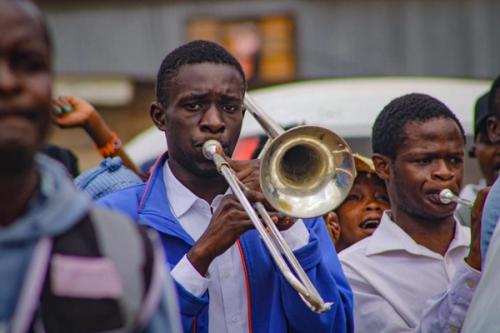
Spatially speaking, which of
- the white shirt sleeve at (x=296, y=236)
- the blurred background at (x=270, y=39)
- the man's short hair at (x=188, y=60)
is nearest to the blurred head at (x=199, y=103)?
the man's short hair at (x=188, y=60)

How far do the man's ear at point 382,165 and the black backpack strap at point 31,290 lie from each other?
2.55 metres

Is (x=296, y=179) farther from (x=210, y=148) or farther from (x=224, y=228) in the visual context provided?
(x=224, y=228)

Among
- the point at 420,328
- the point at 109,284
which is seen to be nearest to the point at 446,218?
the point at 420,328

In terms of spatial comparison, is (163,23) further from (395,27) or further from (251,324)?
(251,324)

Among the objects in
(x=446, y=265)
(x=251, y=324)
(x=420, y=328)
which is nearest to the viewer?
(x=251, y=324)

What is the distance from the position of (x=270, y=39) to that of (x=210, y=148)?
406 inches

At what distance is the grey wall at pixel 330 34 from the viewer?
45.4ft

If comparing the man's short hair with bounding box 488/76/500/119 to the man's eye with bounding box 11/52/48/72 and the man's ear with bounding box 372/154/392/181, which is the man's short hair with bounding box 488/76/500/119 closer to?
the man's ear with bounding box 372/154/392/181

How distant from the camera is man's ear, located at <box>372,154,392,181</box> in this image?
→ 15.2ft

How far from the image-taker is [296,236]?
3652 mm

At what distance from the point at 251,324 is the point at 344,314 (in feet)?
1.04

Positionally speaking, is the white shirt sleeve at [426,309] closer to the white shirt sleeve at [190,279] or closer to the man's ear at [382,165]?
the man's ear at [382,165]

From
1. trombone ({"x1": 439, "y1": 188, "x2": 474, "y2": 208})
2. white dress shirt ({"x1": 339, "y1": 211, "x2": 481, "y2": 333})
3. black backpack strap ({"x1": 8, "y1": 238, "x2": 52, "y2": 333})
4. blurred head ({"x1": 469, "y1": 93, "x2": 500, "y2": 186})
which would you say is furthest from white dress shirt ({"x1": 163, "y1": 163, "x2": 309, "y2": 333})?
blurred head ({"x1": 469, "y1": 93, "x2": 500, "y2": 186})

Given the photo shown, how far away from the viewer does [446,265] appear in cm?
443
